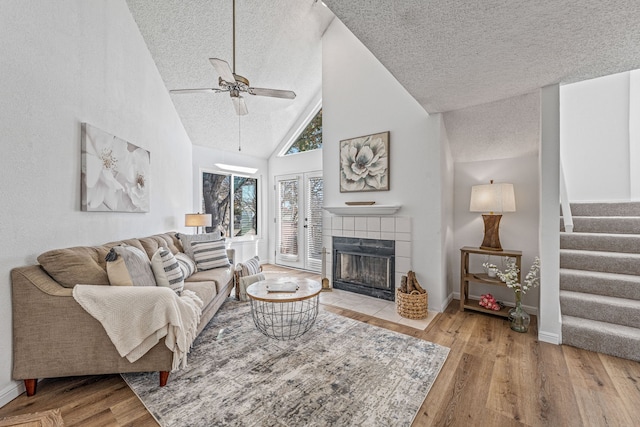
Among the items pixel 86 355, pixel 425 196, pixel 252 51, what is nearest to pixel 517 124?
pixel 425 196

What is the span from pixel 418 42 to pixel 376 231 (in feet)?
7.48

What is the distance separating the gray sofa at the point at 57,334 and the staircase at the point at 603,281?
3.34 meters

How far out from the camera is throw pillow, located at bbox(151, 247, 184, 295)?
87.4 inches

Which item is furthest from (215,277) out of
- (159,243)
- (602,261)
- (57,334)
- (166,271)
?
(602,261)

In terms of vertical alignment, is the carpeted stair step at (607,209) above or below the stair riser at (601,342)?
above

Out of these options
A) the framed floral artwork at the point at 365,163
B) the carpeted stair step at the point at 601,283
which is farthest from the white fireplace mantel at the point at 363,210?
the carpeted stair step at the point at 601,283

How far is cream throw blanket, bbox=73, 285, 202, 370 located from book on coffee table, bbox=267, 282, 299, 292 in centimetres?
84

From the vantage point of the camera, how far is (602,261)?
2600 millimetres

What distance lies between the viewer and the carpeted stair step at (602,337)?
205cm

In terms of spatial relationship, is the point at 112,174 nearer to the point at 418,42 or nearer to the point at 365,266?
the point at 418,42

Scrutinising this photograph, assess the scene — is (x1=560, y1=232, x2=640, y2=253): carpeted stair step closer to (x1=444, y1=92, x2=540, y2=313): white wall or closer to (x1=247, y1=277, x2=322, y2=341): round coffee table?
(x1=444, y1=92, x2=540, y2=313): white wall

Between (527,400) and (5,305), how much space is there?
324 cm

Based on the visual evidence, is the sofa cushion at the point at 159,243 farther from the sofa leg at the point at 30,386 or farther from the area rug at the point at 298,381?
the sofa leg at the point at 30,386

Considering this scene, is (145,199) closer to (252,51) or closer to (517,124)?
(252,51)
